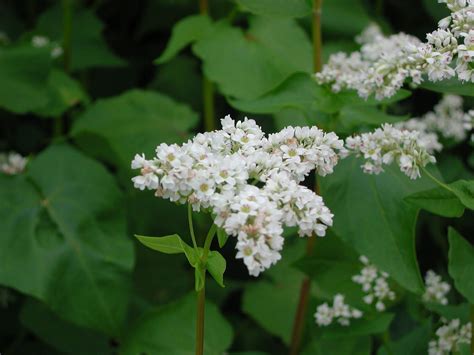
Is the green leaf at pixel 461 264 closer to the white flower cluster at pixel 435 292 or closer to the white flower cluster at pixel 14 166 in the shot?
the white flower cluster at pixel 435 292

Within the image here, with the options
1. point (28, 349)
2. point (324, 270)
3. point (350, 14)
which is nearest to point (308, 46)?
point (350, 14)

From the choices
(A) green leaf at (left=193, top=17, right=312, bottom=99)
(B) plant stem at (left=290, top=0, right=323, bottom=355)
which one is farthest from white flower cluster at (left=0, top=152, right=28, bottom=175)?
(B) plant stem at (left=290, top=0, right=323, bottom=355)

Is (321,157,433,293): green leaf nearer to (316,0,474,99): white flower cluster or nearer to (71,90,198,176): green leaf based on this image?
(316,0,474,99): white flower cluster

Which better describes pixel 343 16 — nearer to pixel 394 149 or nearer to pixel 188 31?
pixel 188 31

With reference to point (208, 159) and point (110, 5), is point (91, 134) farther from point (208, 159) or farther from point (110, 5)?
point (208, 159)

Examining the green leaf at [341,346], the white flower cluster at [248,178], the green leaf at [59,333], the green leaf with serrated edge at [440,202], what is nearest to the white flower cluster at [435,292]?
the green leaf at [341,346]

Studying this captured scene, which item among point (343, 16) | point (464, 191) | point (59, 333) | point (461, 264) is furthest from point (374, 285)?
point (343, 16)
